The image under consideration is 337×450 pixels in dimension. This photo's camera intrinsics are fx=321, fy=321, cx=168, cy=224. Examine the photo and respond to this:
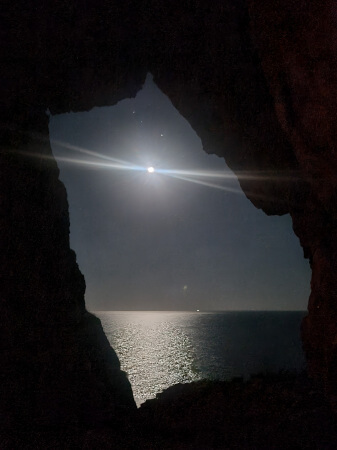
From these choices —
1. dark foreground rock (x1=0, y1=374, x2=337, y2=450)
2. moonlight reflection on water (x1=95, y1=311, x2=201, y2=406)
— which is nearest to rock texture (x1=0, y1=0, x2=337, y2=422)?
dark foreground rock (x1=0, y1=374, x2=337, y2=450)

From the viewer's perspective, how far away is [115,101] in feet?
48.7

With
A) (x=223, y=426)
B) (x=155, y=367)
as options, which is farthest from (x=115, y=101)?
(x=155, y=367)

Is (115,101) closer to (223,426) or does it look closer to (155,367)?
(223,426)

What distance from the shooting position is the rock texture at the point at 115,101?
913cm

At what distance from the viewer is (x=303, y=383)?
37.9 feet

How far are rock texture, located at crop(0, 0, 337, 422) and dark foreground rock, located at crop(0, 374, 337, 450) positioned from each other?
927 millimetres

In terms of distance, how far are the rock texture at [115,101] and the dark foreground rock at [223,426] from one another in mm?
927

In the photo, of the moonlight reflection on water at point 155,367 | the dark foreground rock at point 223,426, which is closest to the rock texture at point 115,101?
the dark foreground rock at point 223,426

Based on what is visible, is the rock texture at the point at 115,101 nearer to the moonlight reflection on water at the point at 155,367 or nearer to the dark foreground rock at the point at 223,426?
the dark foreground rock at the point at 223,426

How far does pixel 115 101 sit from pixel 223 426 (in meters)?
13.4

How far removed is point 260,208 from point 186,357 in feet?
260

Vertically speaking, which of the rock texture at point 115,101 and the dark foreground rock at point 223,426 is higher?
the rock texture at point 115,101

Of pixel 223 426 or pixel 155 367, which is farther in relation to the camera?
pixel 155 367

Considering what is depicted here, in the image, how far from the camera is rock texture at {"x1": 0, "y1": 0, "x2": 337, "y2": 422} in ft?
30.0
